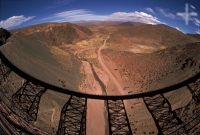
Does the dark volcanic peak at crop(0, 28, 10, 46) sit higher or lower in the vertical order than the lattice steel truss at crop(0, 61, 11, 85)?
higher

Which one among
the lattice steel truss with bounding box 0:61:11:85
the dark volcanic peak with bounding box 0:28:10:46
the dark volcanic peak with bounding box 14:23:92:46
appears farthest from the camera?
the dark volcanic peak with bounding box 14:23:92:46

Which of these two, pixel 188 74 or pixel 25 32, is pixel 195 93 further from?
pixel 25 32

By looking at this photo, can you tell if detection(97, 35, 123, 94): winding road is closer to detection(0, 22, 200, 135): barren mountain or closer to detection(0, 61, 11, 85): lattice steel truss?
detection(0, 22, 200, 135): barren mountain

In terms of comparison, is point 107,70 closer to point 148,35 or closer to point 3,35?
point 148,35

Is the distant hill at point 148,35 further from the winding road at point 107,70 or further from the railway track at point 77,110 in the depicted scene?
the railway track at point 77,110

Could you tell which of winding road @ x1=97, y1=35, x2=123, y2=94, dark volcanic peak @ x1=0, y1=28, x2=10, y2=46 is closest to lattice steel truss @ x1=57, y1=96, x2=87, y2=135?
winding road @ x1=97, y1=35, x2=123, y2=94

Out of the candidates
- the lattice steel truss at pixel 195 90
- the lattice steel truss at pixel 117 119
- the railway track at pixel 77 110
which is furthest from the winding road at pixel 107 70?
the lattice steel truss at pixel 195 90

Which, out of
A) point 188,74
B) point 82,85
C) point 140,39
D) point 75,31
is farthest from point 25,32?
point 188,74
